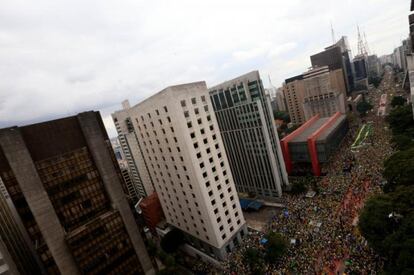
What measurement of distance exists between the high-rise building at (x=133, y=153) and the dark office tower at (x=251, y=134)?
126 feet

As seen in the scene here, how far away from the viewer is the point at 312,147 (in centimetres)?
6925

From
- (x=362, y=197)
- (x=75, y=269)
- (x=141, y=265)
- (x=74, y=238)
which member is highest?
(x=74, y=238)

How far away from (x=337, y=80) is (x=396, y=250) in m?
158

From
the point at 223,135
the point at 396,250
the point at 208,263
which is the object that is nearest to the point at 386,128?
the point at 223,135

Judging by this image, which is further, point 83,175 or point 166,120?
point 166,120

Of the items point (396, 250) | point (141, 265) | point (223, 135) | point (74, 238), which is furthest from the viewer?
point (223, 135)

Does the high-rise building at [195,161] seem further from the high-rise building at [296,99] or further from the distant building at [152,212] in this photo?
the high-rise building at [296,99]

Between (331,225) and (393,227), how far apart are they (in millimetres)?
13311

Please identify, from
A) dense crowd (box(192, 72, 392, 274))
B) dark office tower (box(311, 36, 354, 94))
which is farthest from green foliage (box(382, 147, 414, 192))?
dark office tower (box(311, 36, 354, 94))

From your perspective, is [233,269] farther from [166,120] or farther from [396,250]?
[166,120]

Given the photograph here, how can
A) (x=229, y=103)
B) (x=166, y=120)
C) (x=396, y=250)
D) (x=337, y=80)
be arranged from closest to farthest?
(x=396, y=250)
(x=166, y=120)
(x=229, y=103)
(x=337, y=80)

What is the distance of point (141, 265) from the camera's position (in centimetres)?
4138

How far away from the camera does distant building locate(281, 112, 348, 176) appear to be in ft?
228

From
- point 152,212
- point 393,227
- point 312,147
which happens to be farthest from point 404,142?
point 152,212
